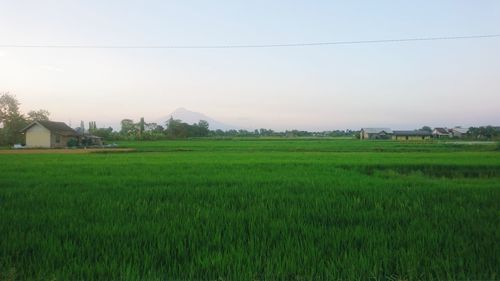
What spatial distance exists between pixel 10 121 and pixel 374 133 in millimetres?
67413

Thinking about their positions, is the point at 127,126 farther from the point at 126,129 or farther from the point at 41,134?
the point at 41,134

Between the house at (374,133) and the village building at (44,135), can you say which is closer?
the village building at (44,135)

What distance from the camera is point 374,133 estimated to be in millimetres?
80875

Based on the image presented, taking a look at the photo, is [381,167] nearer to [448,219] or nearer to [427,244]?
[448,219]

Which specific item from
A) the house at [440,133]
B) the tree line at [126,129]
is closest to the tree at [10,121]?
the tree line at [126,129]

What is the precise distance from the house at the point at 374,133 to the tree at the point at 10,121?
62979 millimetres

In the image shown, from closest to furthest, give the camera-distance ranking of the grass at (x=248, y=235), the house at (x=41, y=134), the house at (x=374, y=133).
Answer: the grass at (x=248, y=235) → the house at (x=41, y=134) → the house at (x=374, y=133)

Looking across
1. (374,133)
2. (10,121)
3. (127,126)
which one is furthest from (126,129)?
(374,133)

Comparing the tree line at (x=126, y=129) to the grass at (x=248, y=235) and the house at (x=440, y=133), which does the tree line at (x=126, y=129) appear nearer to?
the house at (x=440, y=133)

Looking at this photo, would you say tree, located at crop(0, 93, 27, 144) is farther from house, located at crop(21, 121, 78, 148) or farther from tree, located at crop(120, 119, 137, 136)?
tree, located at crop(120, 119, 137, 136)

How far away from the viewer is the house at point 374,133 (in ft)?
262

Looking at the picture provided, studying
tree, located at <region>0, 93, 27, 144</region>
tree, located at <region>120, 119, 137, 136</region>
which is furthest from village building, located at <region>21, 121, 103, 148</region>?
tree, located at <region>120, 119, 137, 136</region>

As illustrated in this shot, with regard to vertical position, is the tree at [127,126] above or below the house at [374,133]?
above

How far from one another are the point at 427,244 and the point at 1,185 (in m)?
8.99
